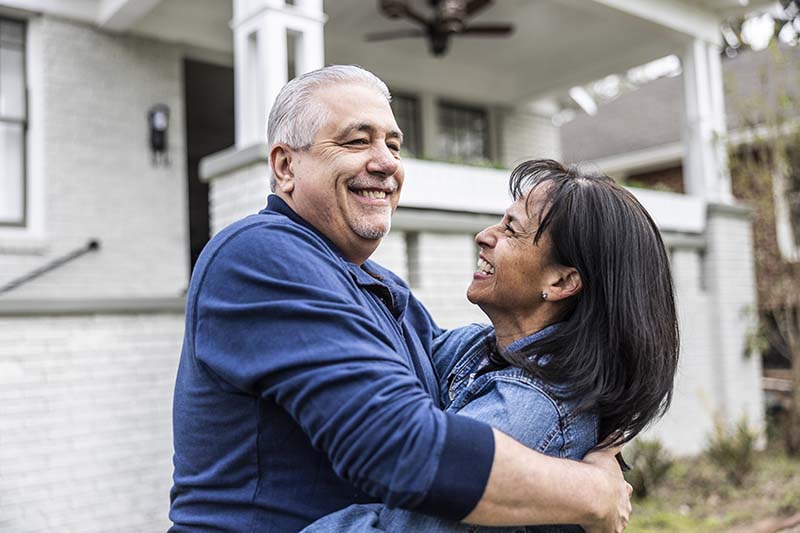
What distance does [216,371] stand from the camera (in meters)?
1.43

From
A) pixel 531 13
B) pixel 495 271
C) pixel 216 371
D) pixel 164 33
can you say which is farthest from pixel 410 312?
pixel 531 13

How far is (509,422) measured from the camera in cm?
150

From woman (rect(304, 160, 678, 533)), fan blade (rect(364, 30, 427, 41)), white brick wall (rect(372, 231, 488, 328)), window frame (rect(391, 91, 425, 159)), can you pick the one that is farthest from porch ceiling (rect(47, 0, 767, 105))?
woman (rect(304, 160, 678, 533))

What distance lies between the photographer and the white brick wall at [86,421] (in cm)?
480

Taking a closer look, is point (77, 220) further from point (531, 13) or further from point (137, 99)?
point (531, 13)

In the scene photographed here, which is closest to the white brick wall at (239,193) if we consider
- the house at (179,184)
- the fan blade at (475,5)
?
the house at (179,184)

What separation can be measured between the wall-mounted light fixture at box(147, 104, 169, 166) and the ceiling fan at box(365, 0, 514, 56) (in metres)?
2.05

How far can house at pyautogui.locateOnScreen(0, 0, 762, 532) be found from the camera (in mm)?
5035

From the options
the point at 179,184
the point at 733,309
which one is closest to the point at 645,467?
the point at 733,309

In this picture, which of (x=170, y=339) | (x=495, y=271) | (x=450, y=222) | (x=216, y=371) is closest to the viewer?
(x=216, y=371)

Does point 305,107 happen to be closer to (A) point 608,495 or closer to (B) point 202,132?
(A) point 608,495

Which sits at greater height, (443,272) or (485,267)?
(443,272)

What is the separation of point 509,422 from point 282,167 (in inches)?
29.8

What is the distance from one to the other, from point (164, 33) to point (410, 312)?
6.18 meters
